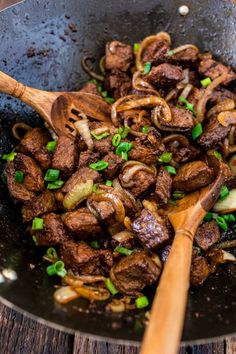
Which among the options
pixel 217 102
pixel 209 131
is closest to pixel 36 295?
pixel 209 131

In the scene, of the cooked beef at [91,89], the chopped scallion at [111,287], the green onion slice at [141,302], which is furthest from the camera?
the cooked beef at [91,89]

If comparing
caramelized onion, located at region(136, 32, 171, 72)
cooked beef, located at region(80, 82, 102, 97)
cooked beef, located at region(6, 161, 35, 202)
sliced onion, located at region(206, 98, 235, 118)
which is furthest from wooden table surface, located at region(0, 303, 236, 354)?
caramelized onion, located at region(136, 32, 171, 72)

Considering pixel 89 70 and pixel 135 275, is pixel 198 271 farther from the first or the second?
pixel 89 70

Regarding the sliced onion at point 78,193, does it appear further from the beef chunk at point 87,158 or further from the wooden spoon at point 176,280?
the wooden spoon at point 176,280

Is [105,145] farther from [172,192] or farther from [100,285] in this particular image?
[100,285]

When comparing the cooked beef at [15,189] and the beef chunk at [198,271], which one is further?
the cooked beef at [15,189]

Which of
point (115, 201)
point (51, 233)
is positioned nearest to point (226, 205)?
point (115, 201)

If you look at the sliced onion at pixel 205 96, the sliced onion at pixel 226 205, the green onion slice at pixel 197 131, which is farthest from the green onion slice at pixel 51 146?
the sliced onion at pixel 226 205
